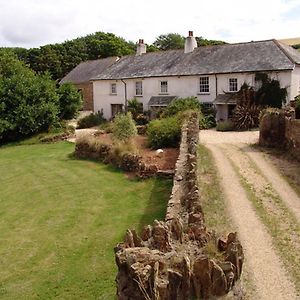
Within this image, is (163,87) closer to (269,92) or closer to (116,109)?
(116,109)

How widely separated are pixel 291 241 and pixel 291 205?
281 cm

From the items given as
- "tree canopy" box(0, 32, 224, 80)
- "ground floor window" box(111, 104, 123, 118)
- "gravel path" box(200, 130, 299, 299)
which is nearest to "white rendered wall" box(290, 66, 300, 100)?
"gravel path" box(200, 130, 299, 299)

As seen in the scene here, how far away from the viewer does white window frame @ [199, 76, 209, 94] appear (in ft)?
114

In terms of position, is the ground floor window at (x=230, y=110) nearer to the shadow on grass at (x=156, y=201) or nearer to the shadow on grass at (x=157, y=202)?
the shadow on grass at (x=156, y=201)

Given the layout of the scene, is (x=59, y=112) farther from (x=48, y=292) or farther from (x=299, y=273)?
(x=299, y=273)

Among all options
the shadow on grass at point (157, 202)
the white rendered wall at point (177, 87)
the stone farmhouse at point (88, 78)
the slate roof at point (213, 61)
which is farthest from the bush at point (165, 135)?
the stone farmhouse at point (88, 78)

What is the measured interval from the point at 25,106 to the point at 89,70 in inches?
801

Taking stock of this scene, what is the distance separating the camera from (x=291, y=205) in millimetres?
11969

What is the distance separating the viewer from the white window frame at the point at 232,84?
33188mm

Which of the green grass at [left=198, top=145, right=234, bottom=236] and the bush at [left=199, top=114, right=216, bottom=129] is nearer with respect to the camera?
the green grass at [left=198, top=145, right=234, bottom=236]

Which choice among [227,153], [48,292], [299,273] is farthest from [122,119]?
[299,273]

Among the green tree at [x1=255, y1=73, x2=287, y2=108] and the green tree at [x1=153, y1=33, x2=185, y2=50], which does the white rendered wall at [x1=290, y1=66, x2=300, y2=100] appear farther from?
the green tree at [x1=153, y1=33, x2=185, y2=50]

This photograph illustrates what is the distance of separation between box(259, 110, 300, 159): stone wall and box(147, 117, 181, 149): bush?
4.50 metres

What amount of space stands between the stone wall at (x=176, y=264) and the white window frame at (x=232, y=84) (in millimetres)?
28136
